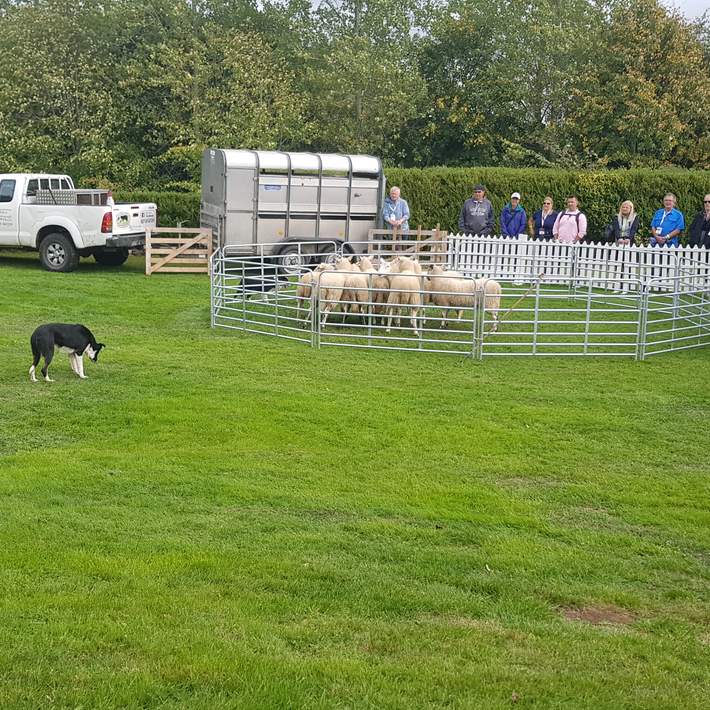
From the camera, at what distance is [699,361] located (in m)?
13.2

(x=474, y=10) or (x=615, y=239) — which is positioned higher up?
(x=474, y=10)

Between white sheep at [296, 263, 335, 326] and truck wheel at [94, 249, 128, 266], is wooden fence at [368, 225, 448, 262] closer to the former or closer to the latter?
truck wheel at [94, 249, 128, 266]

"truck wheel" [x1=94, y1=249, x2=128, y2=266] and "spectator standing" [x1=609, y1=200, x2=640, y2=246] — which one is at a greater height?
"spectator standing" [x1=609, y1=200, x2=640, y2=246]

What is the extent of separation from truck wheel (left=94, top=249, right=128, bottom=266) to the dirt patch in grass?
1840 cm

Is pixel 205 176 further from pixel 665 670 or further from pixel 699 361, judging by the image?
pixel 665 670

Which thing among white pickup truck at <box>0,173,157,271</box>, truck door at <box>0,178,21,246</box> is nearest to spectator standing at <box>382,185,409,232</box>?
white pickup truck at <box>0,173,157,271</box>

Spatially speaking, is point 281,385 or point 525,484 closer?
point 525,484

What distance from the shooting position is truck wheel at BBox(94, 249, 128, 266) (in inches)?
885

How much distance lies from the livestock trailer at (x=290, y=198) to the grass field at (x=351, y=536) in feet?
30.4

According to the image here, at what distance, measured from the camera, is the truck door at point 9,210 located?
69.7 feet

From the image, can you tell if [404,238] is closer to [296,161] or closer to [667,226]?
[296,161]

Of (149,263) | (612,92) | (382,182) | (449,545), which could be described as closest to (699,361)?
(449,545)

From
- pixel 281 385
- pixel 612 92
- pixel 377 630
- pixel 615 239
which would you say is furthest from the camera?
pixel 612 92

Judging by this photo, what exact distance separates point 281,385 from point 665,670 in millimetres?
6854
